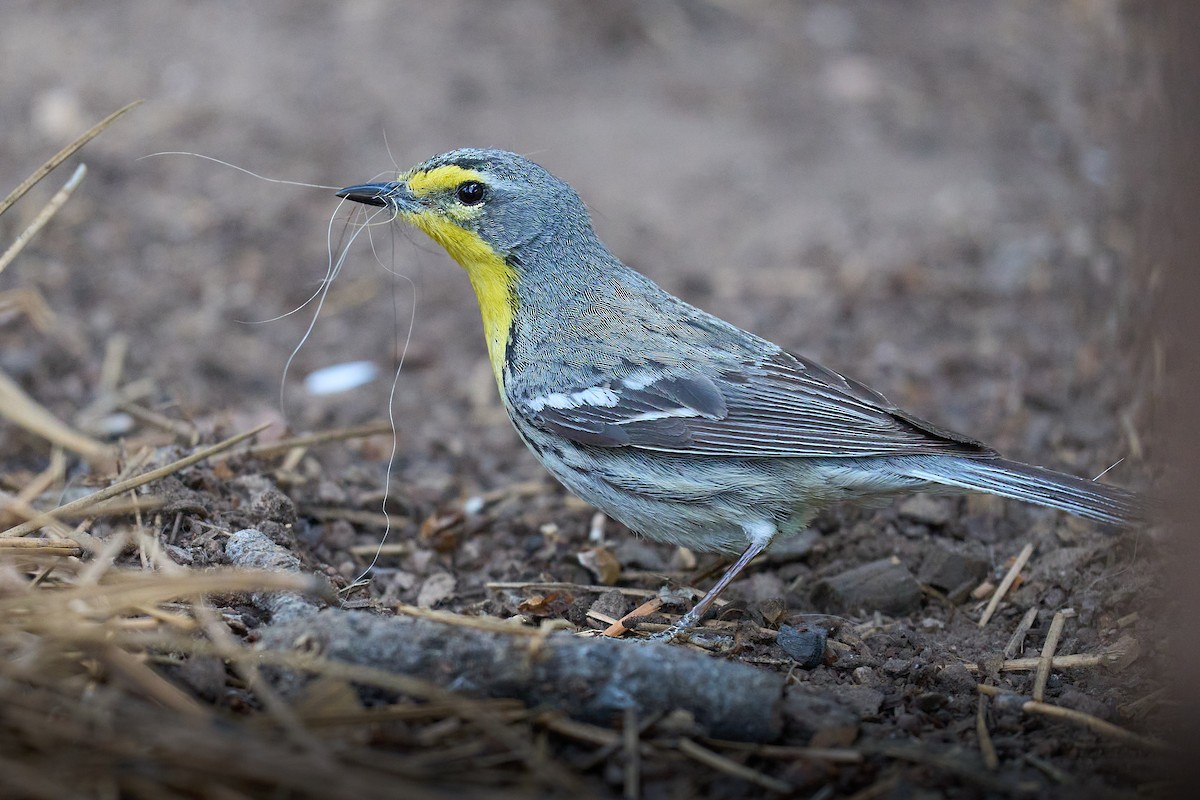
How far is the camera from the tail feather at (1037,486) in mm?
4207

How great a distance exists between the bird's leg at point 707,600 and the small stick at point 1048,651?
4.07 ft

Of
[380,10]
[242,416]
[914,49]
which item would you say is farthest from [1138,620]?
[380,10]

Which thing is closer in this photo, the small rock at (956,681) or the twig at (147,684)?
the twig at (147,684)

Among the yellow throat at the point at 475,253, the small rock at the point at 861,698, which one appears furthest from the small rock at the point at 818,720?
the yellow throat at the point at 475,253

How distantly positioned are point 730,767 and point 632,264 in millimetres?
5883

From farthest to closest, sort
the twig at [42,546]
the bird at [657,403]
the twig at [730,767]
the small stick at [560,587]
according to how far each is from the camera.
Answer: the small stick at [560,587] < the bird at [657,403] < the twig at [42,546] < the twig at [730,767]

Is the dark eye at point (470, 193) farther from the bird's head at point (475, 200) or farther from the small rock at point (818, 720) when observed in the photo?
the small rock at point (818, 720)

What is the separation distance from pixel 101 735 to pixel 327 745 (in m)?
0.60

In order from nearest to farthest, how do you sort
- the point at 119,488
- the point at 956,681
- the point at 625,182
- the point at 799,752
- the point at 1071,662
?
the point at 799,752, the point at 956,681, the point at 1071,662, the point at 119,488, the point at 625,182

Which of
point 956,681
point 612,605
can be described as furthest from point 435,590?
point 956,681

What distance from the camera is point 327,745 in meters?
2.97

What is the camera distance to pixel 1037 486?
171 inches

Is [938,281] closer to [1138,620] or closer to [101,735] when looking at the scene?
[1138,620]

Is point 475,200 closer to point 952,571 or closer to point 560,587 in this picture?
point 560,587
